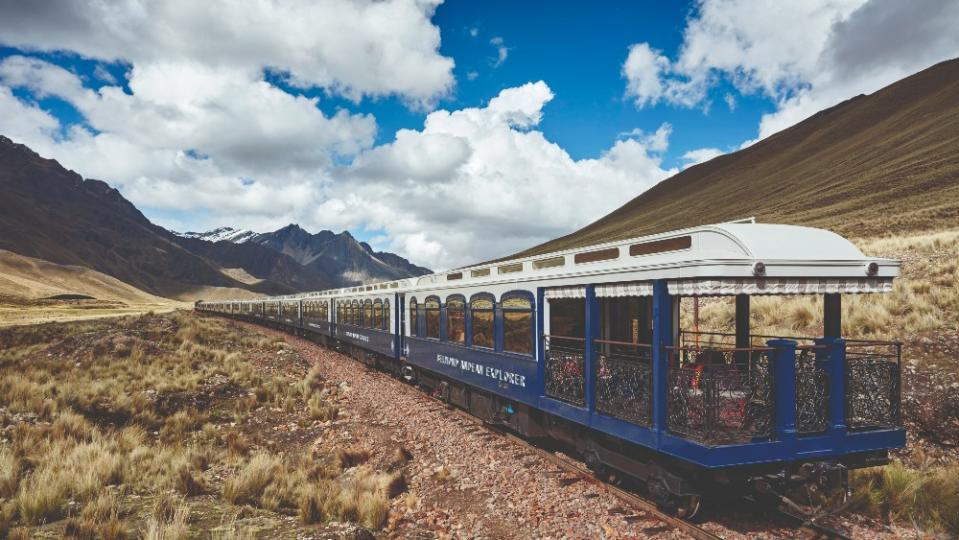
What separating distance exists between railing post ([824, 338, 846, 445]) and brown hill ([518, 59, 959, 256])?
36.0 metres

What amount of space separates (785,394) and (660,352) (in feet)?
4.79

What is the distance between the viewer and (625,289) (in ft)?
23.6

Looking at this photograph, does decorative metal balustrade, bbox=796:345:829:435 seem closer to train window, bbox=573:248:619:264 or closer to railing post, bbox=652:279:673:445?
railing post, bbox=652:279:673:445

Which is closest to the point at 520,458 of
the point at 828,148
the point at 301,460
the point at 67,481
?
the point at 301,460

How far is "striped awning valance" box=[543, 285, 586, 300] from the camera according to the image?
8.04 metres

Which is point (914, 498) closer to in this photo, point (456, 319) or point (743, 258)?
point (743, 258)

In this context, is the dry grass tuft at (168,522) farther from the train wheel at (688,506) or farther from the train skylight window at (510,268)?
the train skylight window at (510,268)

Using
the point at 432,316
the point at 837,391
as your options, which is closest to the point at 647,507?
the point at 837,391

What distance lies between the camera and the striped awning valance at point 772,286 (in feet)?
19.5

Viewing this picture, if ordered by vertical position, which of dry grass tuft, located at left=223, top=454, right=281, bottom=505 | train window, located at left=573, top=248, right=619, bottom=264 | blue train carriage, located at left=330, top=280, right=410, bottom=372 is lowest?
dry grass tuft, located at left=223, top=454, right=281, bottom=505

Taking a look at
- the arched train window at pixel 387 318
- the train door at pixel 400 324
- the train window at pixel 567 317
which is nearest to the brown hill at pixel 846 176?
the arched train window at pixel 387 318

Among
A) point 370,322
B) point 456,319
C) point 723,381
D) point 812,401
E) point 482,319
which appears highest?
point 482,319

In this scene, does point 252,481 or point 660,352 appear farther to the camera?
point 252,481

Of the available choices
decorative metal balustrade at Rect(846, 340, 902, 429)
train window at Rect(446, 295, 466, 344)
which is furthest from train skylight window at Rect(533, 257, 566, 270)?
decorative metal balustrade at Rect(846, 340, 902, 429)
